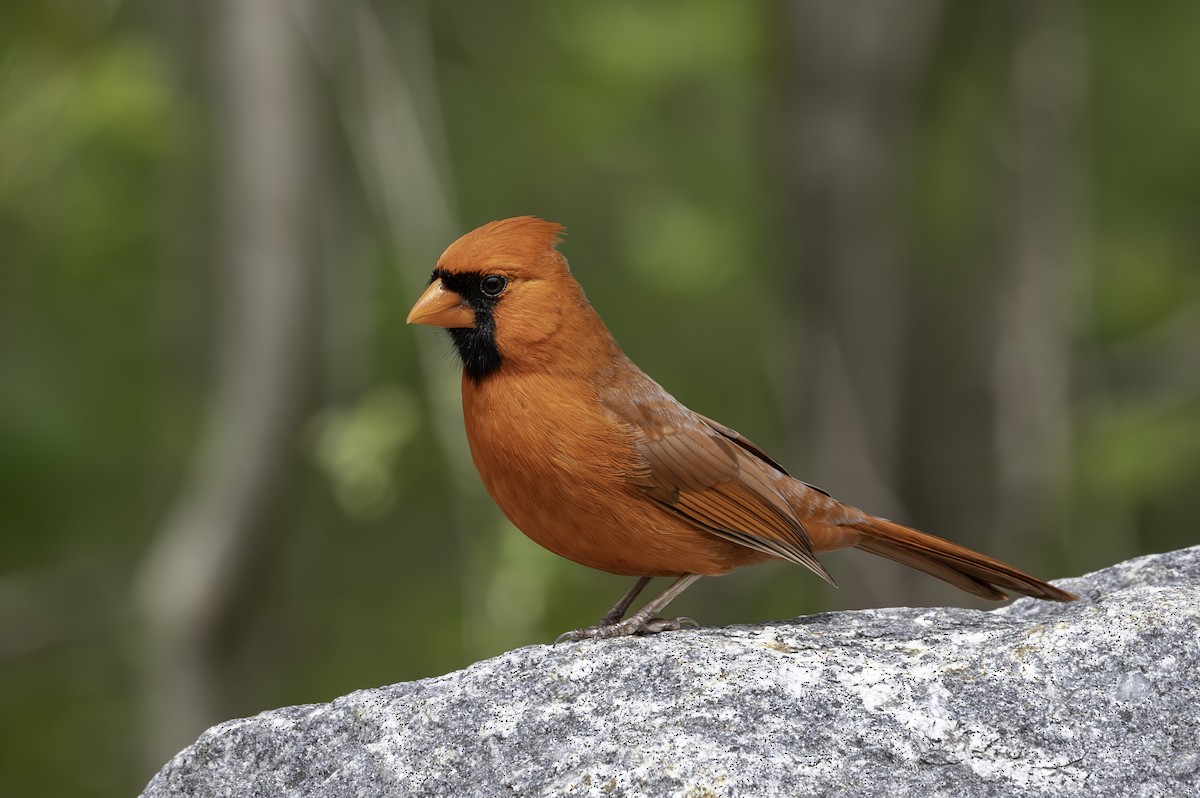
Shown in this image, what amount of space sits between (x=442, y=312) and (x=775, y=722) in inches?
51.7

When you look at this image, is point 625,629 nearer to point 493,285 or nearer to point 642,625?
point 642,625

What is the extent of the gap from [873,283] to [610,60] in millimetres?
1871

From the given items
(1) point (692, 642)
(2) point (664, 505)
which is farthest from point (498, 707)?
(2) point (664, 505)

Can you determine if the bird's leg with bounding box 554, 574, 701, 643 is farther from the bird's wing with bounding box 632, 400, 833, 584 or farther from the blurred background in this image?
the blurred background

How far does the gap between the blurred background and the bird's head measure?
0.97m

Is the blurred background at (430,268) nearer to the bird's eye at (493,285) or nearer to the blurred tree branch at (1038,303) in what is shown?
the blurred tree branch at (1038,303)

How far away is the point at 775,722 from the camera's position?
2.62m

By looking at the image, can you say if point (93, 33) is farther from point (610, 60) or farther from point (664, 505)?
point (664, 505)

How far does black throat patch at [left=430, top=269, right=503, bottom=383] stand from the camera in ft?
11.2

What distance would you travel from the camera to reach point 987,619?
129 inches

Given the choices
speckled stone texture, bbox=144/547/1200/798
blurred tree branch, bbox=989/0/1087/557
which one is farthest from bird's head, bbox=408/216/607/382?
blurred tree branch, bbox=989/0/1087/557

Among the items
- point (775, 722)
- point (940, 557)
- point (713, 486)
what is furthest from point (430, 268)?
point (775, 722)

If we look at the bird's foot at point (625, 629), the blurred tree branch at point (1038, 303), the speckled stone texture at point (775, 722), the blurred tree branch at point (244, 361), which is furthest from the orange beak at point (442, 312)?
the blurred tree branch at point (1038, 303)

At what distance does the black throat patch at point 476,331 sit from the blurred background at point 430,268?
95 cm
